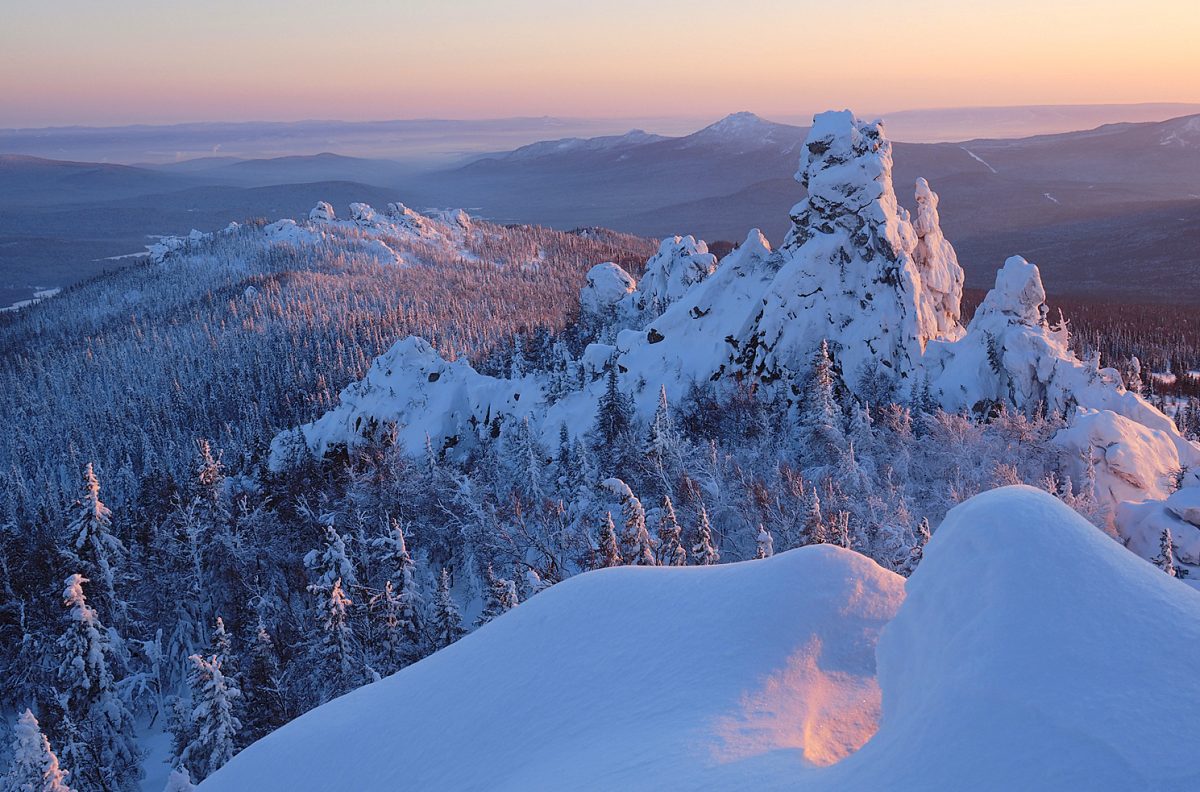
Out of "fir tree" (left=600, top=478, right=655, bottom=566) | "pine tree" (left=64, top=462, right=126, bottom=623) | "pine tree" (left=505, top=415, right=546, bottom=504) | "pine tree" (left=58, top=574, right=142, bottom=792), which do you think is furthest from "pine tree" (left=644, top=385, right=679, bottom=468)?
"pine tree" (left=64, top=462, right=126, bottom=623)

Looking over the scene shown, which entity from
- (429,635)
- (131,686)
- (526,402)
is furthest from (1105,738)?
(526,402)

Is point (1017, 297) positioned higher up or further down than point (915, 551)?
higher up

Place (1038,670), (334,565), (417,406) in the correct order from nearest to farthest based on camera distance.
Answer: (1038,670), (334,565), (417,406)

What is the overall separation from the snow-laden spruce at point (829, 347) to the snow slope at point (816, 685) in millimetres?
42963

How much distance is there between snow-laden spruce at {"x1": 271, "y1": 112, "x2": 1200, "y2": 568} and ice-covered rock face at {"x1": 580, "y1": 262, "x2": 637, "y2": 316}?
2515 inches

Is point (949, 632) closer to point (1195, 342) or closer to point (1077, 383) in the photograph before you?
point (1077, 383)

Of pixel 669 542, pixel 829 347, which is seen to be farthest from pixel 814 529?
pixel 829 347

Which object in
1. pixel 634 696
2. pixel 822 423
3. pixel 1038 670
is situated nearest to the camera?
pixel 1038 670

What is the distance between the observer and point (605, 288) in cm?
13900

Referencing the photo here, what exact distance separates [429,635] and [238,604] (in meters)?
20.2

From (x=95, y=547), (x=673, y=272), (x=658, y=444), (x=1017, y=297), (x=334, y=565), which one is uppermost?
(x=1017, y=297)

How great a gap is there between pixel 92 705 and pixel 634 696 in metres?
38.5

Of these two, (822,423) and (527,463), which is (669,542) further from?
(527,463)

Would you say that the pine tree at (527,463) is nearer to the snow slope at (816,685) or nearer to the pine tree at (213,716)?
the pine tree at (213,716)
